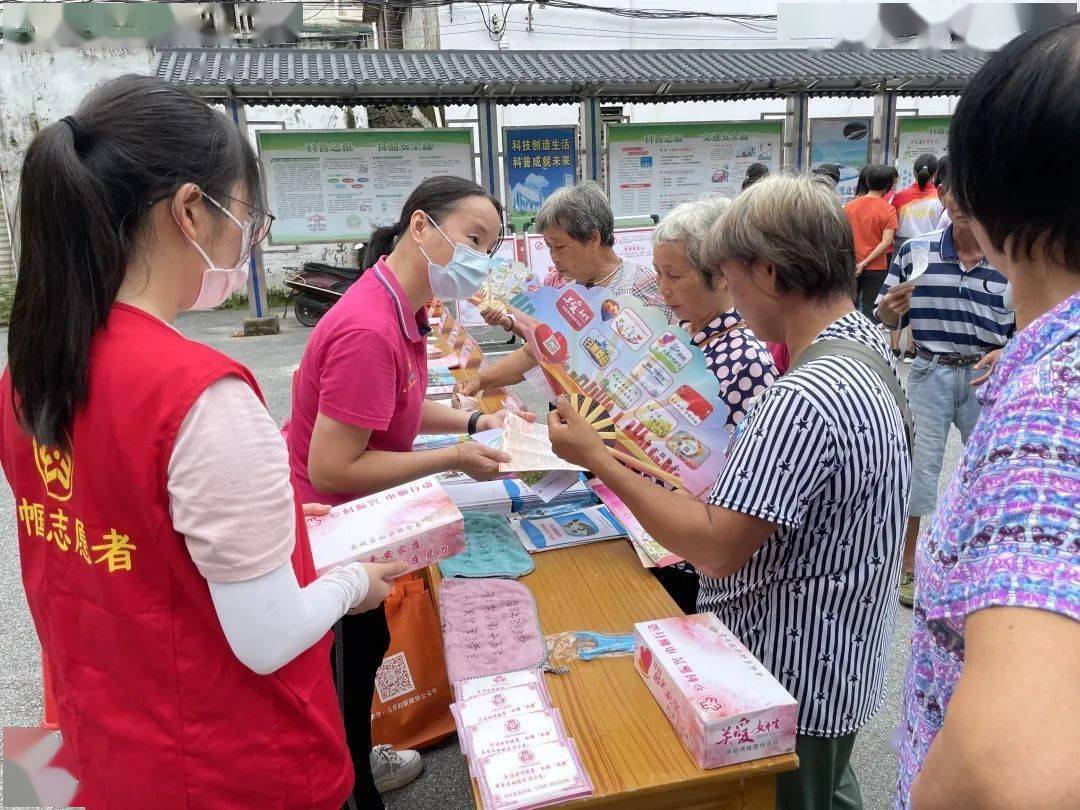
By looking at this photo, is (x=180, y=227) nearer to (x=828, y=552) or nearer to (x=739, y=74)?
(x=828, y=552)

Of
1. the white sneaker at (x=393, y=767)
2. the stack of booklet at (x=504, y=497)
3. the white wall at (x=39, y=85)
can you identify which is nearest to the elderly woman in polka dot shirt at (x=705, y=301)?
the stack of booklet at (x=504, y=497)

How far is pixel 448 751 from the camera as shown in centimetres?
234

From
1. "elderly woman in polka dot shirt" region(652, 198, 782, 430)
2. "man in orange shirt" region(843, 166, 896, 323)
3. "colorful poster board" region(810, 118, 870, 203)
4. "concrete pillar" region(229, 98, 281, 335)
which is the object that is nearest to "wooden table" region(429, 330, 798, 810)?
"elderly woman in polka dot shirt" region(652, 198, 782, 430)

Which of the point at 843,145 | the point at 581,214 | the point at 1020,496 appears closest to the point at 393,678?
the point at 581,214

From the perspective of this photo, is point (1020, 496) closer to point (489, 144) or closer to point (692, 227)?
point (692, 227)

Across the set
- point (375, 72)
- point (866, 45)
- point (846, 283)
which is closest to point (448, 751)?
point (846, 283)

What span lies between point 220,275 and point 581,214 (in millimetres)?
2110

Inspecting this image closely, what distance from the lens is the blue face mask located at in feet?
6.19

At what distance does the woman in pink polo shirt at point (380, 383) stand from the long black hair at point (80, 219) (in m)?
0.67

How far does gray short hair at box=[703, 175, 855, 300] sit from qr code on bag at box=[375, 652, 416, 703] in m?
1.62

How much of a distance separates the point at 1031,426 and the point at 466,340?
260 cm

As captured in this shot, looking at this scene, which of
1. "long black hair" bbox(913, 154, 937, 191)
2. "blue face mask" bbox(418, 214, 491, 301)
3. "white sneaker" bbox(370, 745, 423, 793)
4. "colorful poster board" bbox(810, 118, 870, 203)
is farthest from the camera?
"colorful poster board" bbox(810, 118, 870, 203)

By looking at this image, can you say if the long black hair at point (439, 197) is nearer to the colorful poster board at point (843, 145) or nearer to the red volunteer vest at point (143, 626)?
the red volunteer vest at point (143, 626)

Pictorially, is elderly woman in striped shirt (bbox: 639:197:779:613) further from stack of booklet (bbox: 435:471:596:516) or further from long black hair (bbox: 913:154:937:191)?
long black hair (bbox: 913:154:937:191)
